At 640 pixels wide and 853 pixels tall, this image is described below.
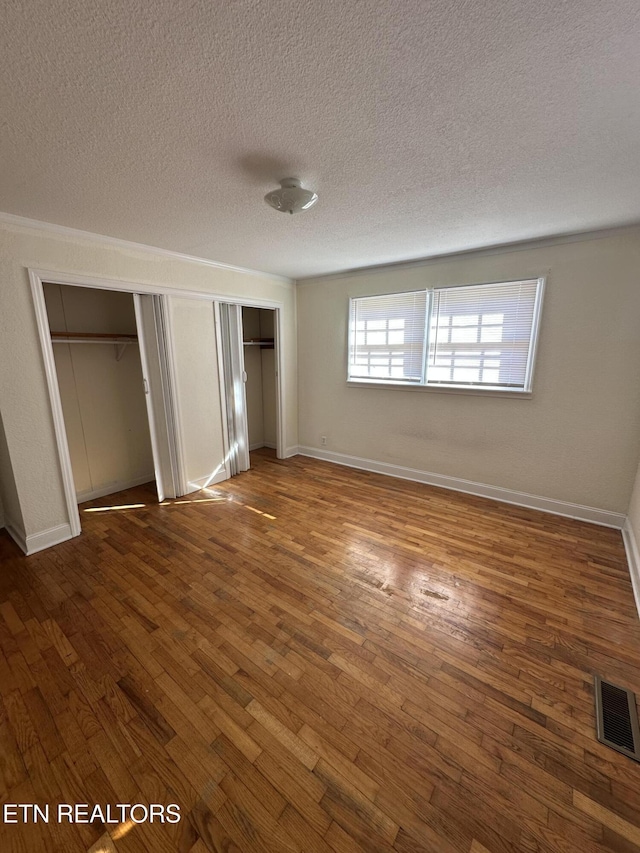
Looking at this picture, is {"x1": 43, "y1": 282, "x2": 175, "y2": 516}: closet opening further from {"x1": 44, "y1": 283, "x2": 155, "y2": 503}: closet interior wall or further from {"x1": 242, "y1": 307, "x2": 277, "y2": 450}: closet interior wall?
{"x1": 242, "y1": 307, "x2": 277, "y2": 450}: closet interior wall

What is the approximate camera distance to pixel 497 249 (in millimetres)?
3059

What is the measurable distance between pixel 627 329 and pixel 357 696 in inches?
128

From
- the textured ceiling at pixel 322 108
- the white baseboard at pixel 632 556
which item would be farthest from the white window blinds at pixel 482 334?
the white baseboard at pixel 632 556

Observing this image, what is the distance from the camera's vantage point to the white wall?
3395 mm

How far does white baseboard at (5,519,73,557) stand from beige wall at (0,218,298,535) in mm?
35

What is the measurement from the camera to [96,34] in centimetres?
97

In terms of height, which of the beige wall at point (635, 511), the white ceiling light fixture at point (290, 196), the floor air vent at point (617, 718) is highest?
the white ceiling light fixture at point (290, 196)

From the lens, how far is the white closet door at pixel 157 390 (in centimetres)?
317

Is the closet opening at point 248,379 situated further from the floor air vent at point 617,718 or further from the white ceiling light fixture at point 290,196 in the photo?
the floor air vent at point 617,718

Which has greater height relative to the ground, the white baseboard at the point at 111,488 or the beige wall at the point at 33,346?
the beige wall at the point at 33,346

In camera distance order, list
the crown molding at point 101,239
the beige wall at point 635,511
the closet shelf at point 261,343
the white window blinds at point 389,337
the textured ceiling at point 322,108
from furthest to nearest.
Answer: the closet shelf at point 261,343, the white window blinds at point 389,337, the beige wall at point 635,511, the crown molding at point 101,239, the textured ceiling at point 322,108

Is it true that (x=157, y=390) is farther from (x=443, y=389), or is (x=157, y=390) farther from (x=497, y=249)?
(x=497, y=249)

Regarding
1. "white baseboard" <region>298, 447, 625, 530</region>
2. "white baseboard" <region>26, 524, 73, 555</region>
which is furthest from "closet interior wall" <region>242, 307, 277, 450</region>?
"white baseboard" <region>26, 524, 73, 555</region>

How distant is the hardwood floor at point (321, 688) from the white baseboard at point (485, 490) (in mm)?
208
